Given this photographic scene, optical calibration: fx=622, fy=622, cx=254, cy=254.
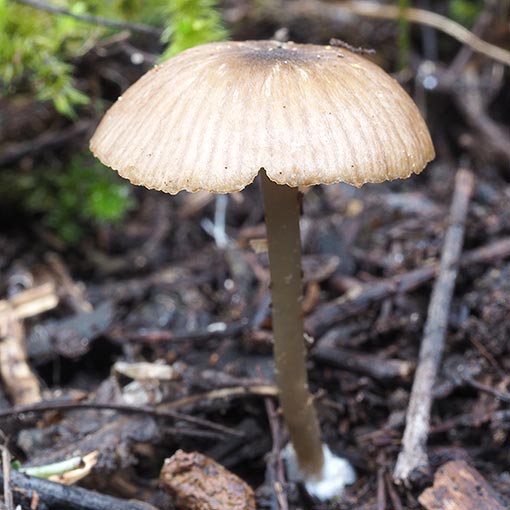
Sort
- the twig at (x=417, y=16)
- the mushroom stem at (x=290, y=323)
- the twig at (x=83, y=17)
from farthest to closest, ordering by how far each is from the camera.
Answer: the twig at (x=417, y=16) < the twig at (x=83, y=17) < the mushroom stem at (x=290, y=323)

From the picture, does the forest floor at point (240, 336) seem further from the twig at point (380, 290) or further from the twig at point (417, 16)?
the twig at point (417, 16)

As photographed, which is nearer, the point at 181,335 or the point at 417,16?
the point at 181,335

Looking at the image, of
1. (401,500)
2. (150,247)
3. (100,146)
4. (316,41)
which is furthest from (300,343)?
(316,41)

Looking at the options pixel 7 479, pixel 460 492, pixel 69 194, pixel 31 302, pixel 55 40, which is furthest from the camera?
pixel 69 194

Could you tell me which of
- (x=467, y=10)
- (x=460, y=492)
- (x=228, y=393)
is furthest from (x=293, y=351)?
(x=467, y=10)

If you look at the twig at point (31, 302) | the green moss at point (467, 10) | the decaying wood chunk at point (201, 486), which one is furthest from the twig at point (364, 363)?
the green moss at point (467, 10)

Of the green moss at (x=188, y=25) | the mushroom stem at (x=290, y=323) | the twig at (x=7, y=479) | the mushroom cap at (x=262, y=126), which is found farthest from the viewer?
the green moss at (x=188, y=25)

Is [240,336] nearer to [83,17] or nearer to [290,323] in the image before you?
[290,323]
